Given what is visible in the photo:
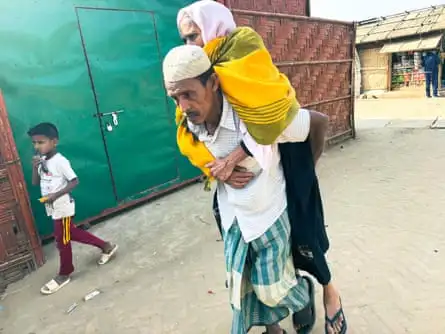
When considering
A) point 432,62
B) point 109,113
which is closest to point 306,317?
point 109,113

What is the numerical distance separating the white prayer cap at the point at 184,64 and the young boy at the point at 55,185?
6.34 feet

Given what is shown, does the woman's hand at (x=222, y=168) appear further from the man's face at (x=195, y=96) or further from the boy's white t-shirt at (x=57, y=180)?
the boy's white t-shirt at (x=57, y=180)

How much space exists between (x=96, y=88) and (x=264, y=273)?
3270 mm

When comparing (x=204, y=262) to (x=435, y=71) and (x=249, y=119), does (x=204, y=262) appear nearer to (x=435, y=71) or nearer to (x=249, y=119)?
(x=249, y=119)

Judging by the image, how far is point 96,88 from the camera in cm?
398

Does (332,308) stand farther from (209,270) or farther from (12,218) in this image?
(12,218)

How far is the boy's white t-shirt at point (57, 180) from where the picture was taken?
2.76 meters

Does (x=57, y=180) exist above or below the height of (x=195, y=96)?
below

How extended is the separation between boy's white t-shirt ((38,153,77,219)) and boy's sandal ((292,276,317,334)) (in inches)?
77.7

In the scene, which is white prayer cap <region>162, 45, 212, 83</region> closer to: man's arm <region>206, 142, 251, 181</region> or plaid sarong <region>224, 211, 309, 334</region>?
man's arm <region>206, 142, 251, 181</region>

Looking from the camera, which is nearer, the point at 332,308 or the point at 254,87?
the point at 254,87

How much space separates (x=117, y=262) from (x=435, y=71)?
15.1 m

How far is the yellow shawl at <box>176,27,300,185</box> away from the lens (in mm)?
1148

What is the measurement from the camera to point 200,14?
1.47 meters
